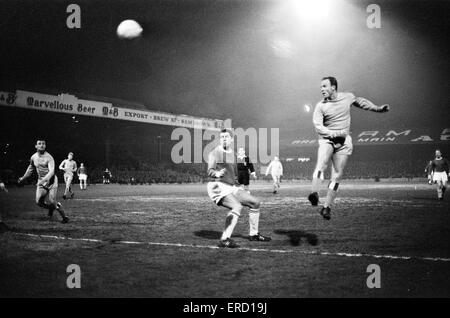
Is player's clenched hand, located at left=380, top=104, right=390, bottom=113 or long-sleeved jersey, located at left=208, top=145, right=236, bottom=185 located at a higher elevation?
player's clenched hand, located at left=380, top=104, right=390, bottom=113

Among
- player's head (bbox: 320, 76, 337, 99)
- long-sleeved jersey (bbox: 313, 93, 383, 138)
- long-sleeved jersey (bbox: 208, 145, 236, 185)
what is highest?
player's head (bbox: 320, 76, 337, 99)

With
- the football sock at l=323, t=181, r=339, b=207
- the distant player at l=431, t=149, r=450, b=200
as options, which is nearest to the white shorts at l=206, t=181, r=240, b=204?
the football sock at l=323, t=181, r=339, b=207

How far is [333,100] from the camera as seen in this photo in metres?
6.97

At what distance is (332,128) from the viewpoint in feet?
22.6

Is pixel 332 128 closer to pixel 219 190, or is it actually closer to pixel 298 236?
pixel 219 190

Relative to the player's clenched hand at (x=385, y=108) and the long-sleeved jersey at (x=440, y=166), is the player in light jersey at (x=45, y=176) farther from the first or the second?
the long-sleeved jersey at (x=440, y=166)

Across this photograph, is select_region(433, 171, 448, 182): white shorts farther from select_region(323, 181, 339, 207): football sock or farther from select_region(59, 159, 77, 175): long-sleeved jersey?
select_region(59, 159, 77, 175): long-sleeved jersey

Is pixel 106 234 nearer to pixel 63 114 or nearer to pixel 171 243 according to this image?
pixel 171 243

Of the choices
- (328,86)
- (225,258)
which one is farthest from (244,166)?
(225,258)

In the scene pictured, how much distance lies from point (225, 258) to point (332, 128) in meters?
2.74

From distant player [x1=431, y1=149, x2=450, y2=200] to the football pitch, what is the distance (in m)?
7.72

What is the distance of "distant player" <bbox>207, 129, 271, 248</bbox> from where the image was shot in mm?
7180

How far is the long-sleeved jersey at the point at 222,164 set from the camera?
23.6ft
